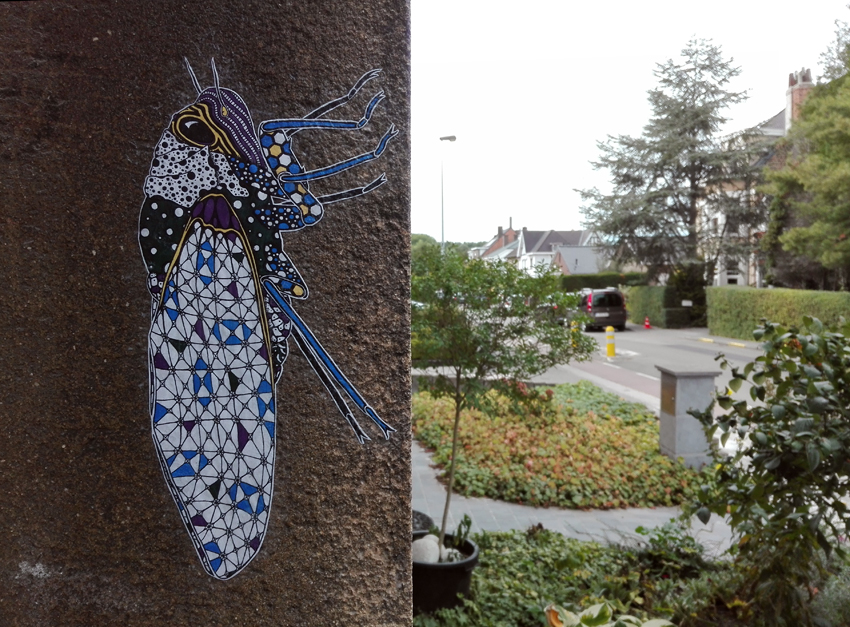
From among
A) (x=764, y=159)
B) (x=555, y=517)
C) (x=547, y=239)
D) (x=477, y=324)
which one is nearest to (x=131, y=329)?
(x=477, y=324)

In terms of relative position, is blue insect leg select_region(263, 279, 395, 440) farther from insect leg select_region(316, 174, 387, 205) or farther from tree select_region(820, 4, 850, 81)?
tree select_region(820, 4, 850, 81)

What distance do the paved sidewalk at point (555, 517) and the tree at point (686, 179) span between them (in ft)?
79.3

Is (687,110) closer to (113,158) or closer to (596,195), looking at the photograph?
(596,195)

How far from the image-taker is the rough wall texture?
5.00 ft

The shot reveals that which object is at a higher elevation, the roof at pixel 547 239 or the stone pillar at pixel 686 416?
the roof at pixel 547 239

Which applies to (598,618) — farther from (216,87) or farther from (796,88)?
(796,88)

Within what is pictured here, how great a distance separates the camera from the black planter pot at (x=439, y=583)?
369 centimetres

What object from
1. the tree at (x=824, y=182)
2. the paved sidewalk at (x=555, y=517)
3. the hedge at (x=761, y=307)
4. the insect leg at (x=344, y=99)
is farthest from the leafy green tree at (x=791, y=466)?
the tree at (x=824, y=182)

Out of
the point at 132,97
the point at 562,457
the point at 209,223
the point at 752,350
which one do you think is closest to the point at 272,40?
the point at 132,97

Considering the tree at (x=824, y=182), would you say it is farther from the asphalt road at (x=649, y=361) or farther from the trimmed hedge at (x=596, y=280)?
the trimmed hedge at (x=596, y=280)

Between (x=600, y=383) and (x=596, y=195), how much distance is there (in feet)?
62.5

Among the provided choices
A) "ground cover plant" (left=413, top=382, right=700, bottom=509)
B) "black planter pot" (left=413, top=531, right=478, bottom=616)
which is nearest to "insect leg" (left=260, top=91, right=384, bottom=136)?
"black planter pot" (left=413, top=531, right=478, bottom=616)

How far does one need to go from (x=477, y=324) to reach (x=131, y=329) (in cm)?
326

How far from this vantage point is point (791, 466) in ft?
8.07
